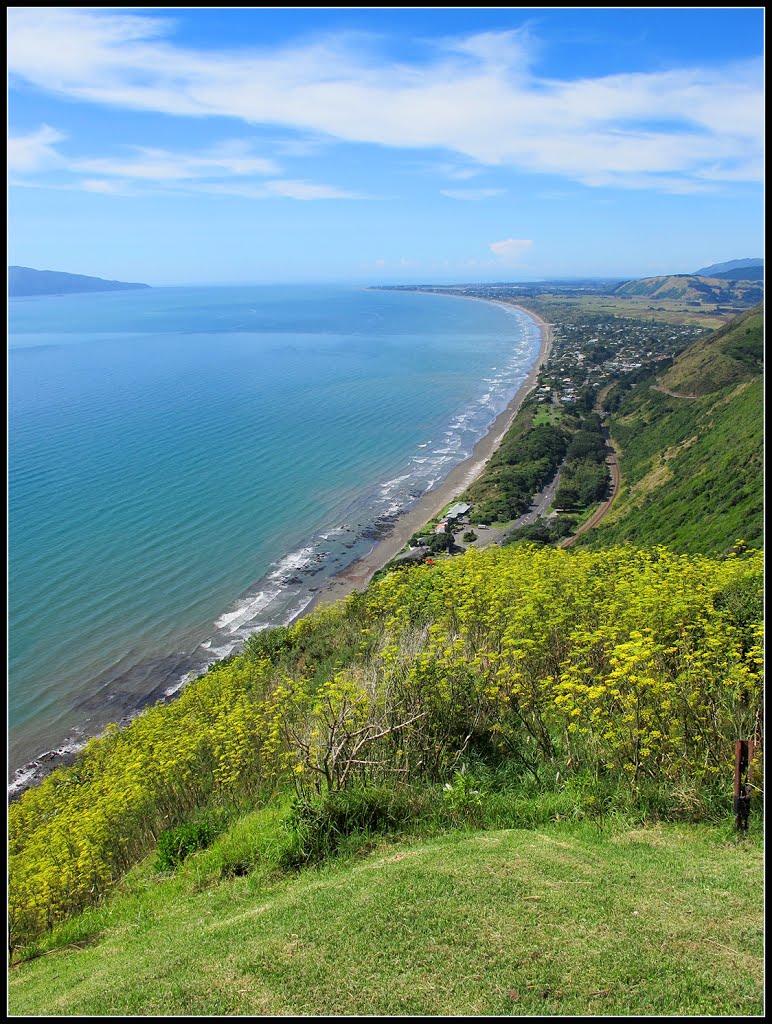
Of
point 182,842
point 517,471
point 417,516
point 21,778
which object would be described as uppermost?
point 517,471

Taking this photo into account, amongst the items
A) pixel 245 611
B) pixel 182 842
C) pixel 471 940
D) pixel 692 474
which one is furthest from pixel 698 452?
pixel 471 940

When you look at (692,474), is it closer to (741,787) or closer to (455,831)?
(741,787)

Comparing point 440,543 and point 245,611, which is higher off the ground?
point 440,543

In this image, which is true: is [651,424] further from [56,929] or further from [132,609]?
[56,929]

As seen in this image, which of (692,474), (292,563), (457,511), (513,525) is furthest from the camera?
(457,511)

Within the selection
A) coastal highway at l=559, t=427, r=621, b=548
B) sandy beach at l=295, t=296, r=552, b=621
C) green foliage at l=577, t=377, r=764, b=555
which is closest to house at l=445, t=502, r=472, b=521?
sandy beach at l=295, t=296, r=552, b=621

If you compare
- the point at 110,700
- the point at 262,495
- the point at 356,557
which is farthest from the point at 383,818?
the point at 262,495

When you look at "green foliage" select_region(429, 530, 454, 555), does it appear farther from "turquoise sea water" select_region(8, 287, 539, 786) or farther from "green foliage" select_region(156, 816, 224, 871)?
"green foliage" select_region(156, 816, 224, 871)
